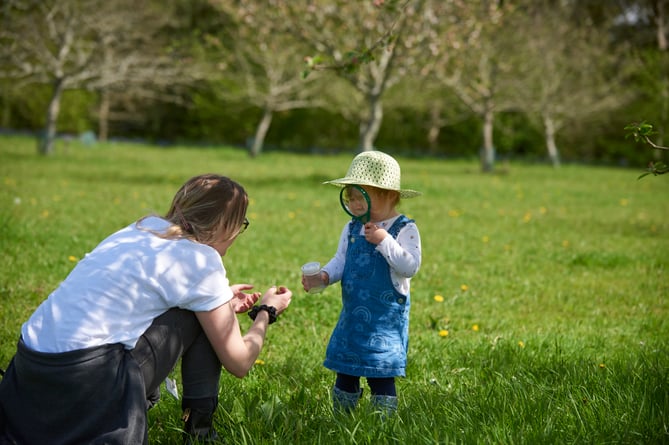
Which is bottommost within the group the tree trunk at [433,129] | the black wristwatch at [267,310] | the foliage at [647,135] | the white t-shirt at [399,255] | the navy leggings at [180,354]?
the navy leggings at [180,354]

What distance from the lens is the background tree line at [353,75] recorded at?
1680 centimetres

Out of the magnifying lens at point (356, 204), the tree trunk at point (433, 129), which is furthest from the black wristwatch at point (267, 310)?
the tree trunk at point (433, 129)

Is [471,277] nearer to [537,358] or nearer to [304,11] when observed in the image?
[537,358]

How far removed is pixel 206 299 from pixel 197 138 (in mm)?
42241

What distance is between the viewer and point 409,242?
10.2 feet

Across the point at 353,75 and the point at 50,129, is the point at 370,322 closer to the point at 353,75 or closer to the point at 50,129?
the point at 353,75

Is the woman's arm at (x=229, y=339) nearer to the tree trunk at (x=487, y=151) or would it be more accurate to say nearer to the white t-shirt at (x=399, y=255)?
the white t-shirt at (x=399, y=255)

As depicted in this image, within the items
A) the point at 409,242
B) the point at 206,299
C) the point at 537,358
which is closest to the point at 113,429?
the point at 206,299

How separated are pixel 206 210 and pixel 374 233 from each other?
2.49 feet

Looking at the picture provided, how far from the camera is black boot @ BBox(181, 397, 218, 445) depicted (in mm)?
2625

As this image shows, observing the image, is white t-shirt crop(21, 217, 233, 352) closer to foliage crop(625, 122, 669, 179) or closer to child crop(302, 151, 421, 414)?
child crop(302, 151, 421, 414)

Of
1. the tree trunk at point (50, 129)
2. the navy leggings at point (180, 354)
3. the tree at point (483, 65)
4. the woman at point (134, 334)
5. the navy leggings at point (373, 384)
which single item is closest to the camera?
the woman at point (134, 334)

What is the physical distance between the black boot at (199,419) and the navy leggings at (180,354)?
28 mm

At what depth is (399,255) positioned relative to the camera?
2.99 metres
